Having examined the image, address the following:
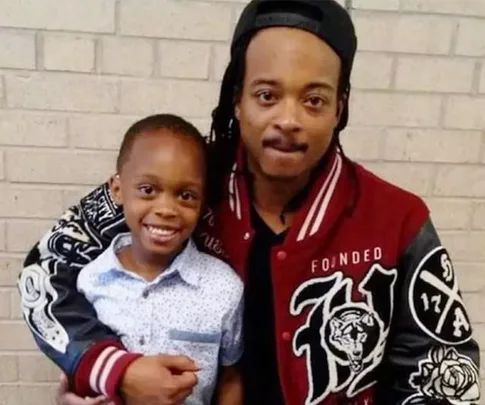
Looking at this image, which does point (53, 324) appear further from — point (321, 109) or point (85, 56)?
point (85, 56)

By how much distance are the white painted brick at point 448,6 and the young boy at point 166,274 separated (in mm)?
707

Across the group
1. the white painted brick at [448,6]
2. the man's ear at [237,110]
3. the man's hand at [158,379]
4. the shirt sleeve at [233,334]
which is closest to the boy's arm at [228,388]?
the shirt sleeve at [233,334]

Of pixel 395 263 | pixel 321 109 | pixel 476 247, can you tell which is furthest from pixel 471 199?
pixel 321 109

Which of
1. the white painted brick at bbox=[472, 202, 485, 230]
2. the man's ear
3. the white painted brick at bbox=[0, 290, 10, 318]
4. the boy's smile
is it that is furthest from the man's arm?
the white painted brick at bbox=[472, 202, 485, 230]

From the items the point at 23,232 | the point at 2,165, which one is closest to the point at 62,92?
the point at 2,165

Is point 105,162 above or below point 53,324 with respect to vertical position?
above

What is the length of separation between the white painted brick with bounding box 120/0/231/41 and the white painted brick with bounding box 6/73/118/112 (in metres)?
0.12

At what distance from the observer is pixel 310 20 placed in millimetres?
995

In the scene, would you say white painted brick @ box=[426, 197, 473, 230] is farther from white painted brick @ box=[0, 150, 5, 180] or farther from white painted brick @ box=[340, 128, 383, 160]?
white painted brick @ box=[0, 150, 5, 180]

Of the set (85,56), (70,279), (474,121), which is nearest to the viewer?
(70,279)

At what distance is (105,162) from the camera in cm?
160

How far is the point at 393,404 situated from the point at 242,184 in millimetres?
389

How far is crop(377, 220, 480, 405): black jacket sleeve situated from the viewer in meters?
1.06

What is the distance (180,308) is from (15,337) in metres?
0.82
